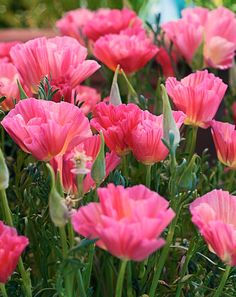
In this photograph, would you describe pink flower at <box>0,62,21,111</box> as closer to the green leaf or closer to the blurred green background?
the green leaf

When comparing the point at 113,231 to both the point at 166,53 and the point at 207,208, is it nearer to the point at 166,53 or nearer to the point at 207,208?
the point at 207,208

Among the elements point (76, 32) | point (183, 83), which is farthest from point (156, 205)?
point (76, 32)

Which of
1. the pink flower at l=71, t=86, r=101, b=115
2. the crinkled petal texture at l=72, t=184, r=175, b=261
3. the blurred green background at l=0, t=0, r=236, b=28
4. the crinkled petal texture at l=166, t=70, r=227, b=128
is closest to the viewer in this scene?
the crinkled petal texture at l=72, t=184, r=175, b=261

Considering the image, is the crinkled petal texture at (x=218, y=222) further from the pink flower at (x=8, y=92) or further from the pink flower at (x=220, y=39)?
the pink flower at (x=220, y=39)

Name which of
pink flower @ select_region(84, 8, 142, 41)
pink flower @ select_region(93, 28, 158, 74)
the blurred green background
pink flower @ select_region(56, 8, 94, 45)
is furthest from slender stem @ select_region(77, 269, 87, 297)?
the blurred green background

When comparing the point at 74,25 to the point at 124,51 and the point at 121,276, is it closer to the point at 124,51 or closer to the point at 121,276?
the point at 124,51

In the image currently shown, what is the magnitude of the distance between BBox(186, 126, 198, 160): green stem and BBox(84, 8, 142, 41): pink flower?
0.26 meters

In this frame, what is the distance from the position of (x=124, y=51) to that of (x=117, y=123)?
0.85ft

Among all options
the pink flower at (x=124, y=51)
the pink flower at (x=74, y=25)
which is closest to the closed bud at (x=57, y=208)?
the pink flower at (x=124, y=51)

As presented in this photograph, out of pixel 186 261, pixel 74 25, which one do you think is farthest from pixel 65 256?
pixel 74 25

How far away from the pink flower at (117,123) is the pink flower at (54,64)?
0.08 m

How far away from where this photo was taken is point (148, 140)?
27.1 inches

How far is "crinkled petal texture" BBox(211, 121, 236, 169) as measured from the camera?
747mm

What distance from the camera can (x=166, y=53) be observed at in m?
1.14
